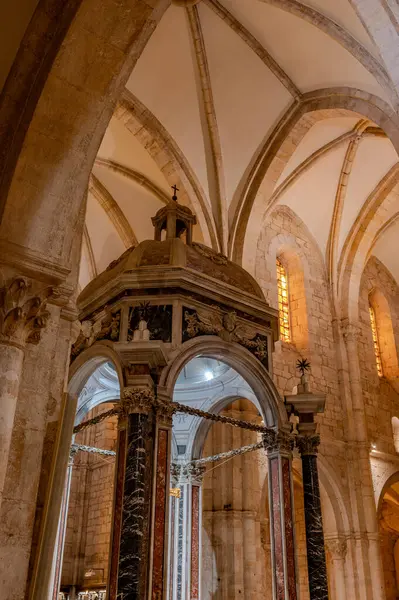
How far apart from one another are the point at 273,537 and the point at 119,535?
223 centimetres

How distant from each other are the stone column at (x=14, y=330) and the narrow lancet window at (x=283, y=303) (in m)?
10.6

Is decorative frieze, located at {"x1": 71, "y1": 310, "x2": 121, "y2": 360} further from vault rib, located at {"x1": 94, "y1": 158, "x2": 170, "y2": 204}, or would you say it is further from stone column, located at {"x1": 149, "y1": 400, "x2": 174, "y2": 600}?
vault rib, located at {"x1": 94, "y1": 158, "x2": 170, "y2": 204}

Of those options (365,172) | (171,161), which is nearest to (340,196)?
(365,172)

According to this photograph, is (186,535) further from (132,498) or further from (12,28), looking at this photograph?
(12,28)

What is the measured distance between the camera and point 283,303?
47.9ft

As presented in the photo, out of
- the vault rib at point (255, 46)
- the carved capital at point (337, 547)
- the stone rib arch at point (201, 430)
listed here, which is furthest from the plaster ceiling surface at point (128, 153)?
the carved capital at point (337, 547)

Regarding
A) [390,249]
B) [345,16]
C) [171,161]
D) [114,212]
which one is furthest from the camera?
Result: [390,249]

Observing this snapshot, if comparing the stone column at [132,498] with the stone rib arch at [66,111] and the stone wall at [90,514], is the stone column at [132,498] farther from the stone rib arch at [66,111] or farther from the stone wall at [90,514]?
the stone wall at [90,514]

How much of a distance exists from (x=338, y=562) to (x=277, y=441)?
5.72 metres

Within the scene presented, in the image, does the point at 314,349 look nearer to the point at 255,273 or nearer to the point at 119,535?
the point at 255,273

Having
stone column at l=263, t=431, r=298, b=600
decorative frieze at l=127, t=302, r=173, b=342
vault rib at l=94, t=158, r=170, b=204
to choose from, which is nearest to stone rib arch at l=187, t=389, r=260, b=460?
stone column at l=263, t=431, r=298, b=600

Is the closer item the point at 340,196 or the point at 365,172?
the point at 365,172

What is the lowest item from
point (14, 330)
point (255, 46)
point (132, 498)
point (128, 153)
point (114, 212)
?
point (132, 498)

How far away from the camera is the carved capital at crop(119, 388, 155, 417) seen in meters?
6.86
